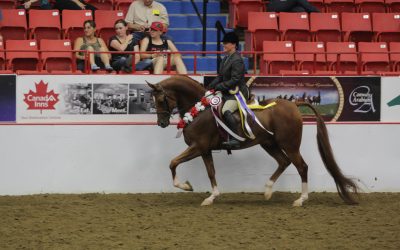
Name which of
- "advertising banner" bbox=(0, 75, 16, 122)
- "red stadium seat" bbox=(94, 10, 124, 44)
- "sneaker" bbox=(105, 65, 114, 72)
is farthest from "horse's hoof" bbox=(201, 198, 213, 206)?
"red stadium seat" bbox=(94, 10, 124, 44)

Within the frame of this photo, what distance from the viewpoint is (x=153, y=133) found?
1363 centimetres

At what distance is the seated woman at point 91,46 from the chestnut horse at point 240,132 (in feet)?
6.63

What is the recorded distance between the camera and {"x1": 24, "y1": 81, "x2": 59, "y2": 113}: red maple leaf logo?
527 inches

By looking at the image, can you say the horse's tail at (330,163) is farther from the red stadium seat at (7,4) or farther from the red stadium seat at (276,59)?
the red stadium seat at (7,4)

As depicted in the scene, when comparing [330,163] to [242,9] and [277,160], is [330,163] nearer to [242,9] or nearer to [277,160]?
[277,160]

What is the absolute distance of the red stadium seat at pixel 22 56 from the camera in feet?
47.5

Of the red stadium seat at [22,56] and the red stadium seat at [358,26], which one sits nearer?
the red stadium seat at [22,56]

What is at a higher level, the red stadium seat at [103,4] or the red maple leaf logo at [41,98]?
the red stadium seat at [103,4]

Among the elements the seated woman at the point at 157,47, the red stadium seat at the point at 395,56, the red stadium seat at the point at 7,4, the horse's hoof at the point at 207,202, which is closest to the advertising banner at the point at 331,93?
the seated woman at the point at 157,47

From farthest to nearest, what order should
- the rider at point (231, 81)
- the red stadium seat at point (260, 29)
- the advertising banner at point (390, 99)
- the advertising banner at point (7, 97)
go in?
1. the red stadium seat at point (260, 29)
2. the advertising banner at point (390, 99)
3. the advertising banner at point (7, 97)
4. the rider at point (231, 81)

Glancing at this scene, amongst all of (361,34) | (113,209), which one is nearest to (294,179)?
(113,209)

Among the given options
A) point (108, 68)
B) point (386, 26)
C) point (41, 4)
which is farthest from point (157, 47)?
point (386, 26)

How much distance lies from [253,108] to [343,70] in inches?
139

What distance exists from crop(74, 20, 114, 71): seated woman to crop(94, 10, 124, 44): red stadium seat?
41.4 inches
